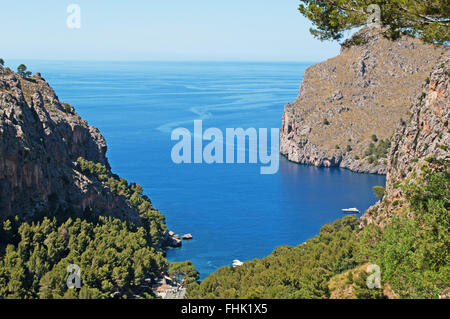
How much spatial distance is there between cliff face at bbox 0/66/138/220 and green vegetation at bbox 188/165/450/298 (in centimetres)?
2153

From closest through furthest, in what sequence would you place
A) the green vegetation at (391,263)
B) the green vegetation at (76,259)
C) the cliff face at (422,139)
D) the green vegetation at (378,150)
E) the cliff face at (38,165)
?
the green vegetation at (391,263) < the green vegetation at (76,259) < the cliff face at (422,139) < the cliff face at (38,165) < the green vegetation at (378,150)

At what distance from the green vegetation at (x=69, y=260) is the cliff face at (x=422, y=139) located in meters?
27.2

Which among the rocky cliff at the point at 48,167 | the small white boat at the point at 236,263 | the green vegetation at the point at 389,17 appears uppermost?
the green vegetation at the point at 389,17

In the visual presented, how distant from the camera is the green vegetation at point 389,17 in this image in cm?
2444

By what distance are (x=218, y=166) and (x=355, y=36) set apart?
366 ft

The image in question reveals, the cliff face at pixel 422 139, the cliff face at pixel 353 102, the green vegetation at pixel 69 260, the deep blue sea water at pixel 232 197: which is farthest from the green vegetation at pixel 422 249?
the cliff face at pixel 353 102

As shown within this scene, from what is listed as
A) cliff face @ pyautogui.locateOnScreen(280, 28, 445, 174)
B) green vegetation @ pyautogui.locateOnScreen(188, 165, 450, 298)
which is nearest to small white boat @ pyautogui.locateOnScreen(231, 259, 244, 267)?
green vegetation @ pyautogui.locateOnScreen(188, 165, 450, 298)

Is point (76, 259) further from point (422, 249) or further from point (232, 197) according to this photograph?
point (232, 197)

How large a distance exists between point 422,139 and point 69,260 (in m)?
39.4

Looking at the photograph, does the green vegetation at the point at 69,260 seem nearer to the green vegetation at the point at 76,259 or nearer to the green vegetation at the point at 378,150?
the green vegetation at the point at 76,259

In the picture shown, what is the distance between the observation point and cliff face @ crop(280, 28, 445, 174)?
150 m

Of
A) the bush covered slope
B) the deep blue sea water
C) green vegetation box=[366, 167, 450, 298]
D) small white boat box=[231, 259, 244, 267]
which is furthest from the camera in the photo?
the deep blue sea water

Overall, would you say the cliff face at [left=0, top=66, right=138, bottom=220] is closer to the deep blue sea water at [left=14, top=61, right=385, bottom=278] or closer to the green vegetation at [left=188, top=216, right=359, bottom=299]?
the deep blue sea water at [left=14, top=61, right=385, bottom=278]

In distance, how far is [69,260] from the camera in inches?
2119
